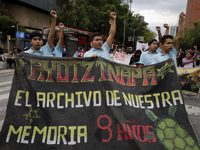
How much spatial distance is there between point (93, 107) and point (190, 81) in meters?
4.88

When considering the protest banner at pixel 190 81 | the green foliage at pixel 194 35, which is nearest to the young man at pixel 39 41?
the protest banner at pixel 190 81

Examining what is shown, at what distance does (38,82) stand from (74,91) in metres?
0.58

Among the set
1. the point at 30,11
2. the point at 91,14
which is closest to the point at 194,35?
the point at 91,14

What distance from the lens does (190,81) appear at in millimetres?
6094

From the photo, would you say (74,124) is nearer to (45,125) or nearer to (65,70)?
(45,125)

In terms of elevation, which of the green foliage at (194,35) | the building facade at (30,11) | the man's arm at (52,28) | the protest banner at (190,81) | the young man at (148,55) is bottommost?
the protest banner at (190,81)

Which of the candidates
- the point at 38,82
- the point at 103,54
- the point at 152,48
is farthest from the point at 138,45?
the point at 38,82

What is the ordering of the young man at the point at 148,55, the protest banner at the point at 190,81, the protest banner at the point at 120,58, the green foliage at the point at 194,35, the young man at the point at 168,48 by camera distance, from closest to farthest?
the young man at the point at 168,48 < the young man at the point at 148,55 < the protest banner at the point at 190,81 < the protest banner at the point at 120,58 < the green foliage at the point at 194,35

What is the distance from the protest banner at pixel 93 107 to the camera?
2.35 m

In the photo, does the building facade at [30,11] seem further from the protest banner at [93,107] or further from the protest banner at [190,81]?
the protest banner at [93,107]

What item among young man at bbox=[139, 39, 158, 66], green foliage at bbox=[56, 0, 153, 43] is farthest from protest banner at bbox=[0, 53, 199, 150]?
green foliage at bbox=[56, 0, 153, 43]

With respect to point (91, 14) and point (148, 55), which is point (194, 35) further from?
point (148, 55)

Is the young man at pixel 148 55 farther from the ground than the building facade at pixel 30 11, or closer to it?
closer to it

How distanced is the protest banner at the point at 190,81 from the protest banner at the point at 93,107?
12.4 feet
